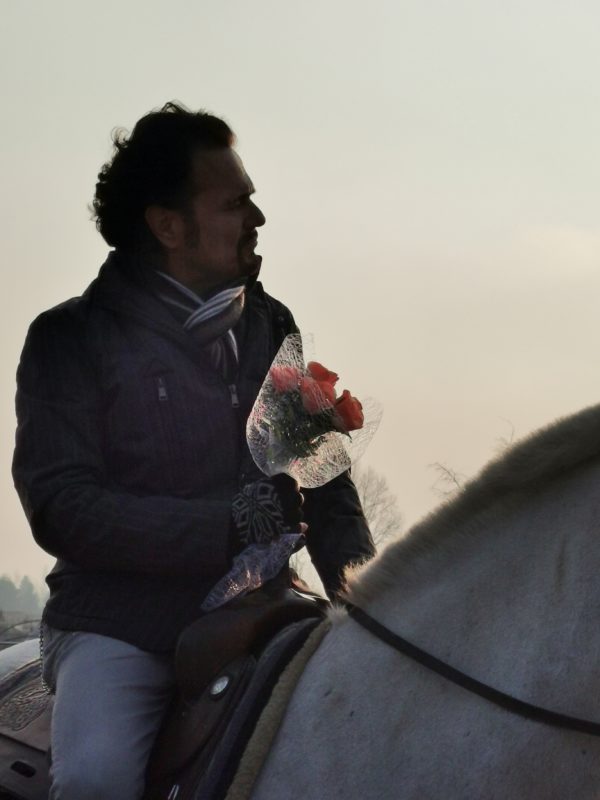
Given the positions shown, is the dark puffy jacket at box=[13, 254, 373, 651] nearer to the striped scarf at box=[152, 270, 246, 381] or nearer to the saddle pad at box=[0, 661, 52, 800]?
the striped scarf at box=[152, 270, 246, 381]

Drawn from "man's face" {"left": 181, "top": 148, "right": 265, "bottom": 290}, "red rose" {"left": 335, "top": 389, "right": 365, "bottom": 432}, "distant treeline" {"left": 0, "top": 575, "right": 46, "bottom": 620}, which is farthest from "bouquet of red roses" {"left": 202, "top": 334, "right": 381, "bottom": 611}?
"distant treeline" {"left": 0, "top": 575, "right": 46, "bottom": 620}

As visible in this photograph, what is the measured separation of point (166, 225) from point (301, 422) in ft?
2.97

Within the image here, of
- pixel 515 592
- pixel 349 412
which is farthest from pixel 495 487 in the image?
pixel 349 412

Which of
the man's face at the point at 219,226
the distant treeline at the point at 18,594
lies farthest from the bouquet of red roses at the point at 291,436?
the distant treeline at the point at 18,594

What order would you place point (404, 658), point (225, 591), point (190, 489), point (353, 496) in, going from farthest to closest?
point (353, 496), point (190, 489), point (225, 591), point (404, 658)

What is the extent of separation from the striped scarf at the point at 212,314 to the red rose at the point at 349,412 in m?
0.43

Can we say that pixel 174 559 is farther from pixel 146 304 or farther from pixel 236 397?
pixel 146 304

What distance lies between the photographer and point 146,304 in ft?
10.8

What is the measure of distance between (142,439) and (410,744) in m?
1.23

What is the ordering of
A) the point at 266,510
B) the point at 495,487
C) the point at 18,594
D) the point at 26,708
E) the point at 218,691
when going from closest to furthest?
the point at 495,487, the point at 218,691, the point at 266,510, the point at 26,708, the point at 18,594

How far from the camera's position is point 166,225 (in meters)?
3.44

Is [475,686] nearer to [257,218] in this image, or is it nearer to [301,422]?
[301,422]

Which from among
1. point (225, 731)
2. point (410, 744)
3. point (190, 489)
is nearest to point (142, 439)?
point (190, 489)

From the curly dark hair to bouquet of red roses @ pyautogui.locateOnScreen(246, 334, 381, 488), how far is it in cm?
74
